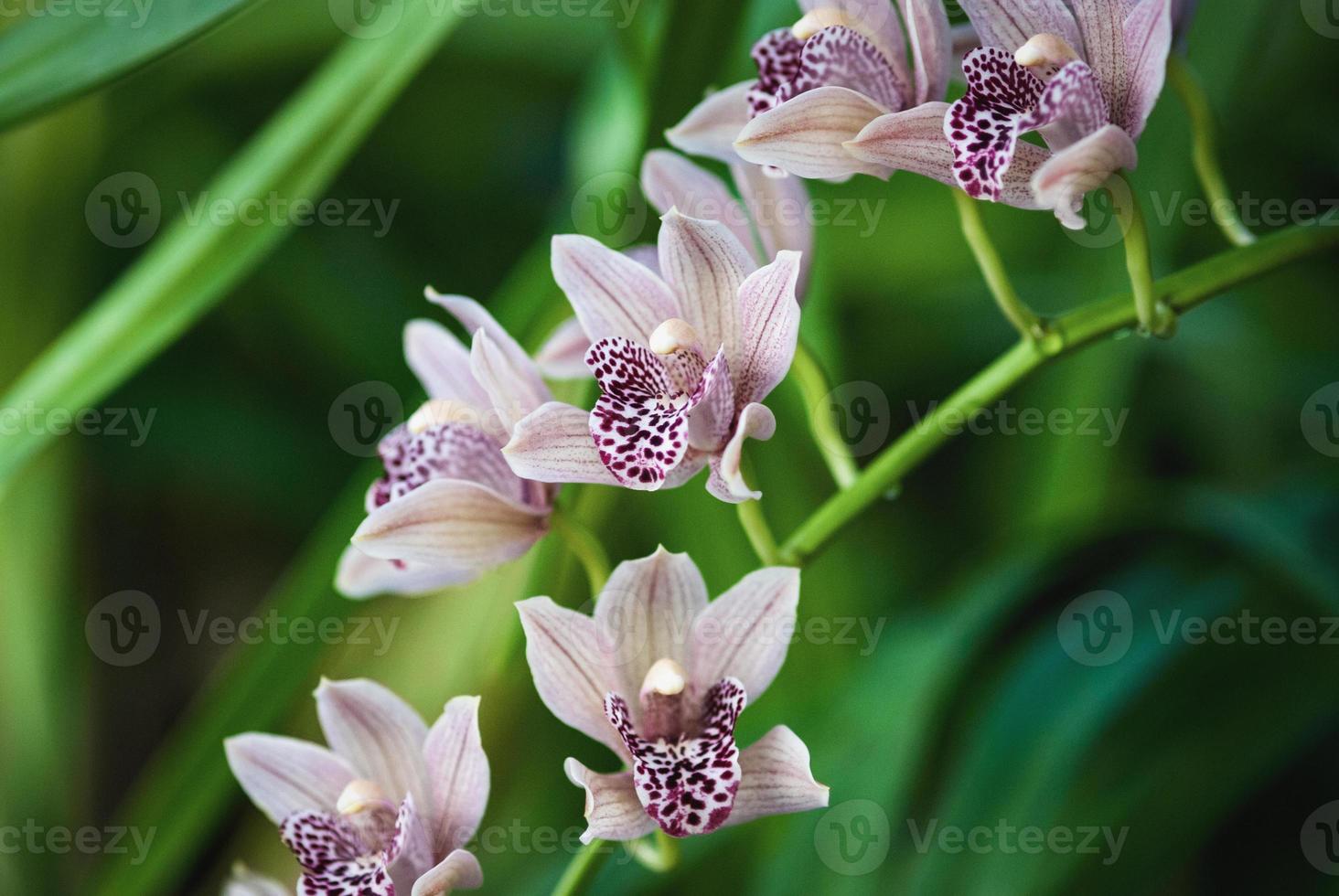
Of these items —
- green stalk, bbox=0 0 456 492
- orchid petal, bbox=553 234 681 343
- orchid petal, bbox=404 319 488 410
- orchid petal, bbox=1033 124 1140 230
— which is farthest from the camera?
green stalk, bbox=0 0 456 492

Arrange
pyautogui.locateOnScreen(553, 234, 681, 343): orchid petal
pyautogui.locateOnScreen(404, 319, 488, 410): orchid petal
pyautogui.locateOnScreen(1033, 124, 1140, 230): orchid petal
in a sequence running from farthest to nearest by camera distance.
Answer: pyautogui.locateOnScreen(404, 319, 488, 410): orchid petal
pyautogui.locateOnScreen(553, 234, 681, 343): orchid petal
pyautogui.locateOnScreen(1033, 124, 1140, 230): orchid petal

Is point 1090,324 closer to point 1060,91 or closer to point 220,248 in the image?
point 1060,91

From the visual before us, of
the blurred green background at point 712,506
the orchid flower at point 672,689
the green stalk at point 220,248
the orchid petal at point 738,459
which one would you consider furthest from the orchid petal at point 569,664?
the green stalk at point 220,248

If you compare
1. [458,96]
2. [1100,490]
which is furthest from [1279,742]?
[458,96]

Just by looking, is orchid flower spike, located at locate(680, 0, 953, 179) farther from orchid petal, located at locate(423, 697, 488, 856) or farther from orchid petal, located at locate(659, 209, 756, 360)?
orchid petal, located at locate(423, 697, 488, 856)

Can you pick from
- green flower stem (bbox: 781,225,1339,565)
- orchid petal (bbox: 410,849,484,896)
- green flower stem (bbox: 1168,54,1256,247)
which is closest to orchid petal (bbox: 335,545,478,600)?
orchid petal (bbox: 410,849,484,896)

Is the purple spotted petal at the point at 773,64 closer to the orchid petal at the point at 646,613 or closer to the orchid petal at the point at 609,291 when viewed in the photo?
the orchid petal at the point at 609,291
